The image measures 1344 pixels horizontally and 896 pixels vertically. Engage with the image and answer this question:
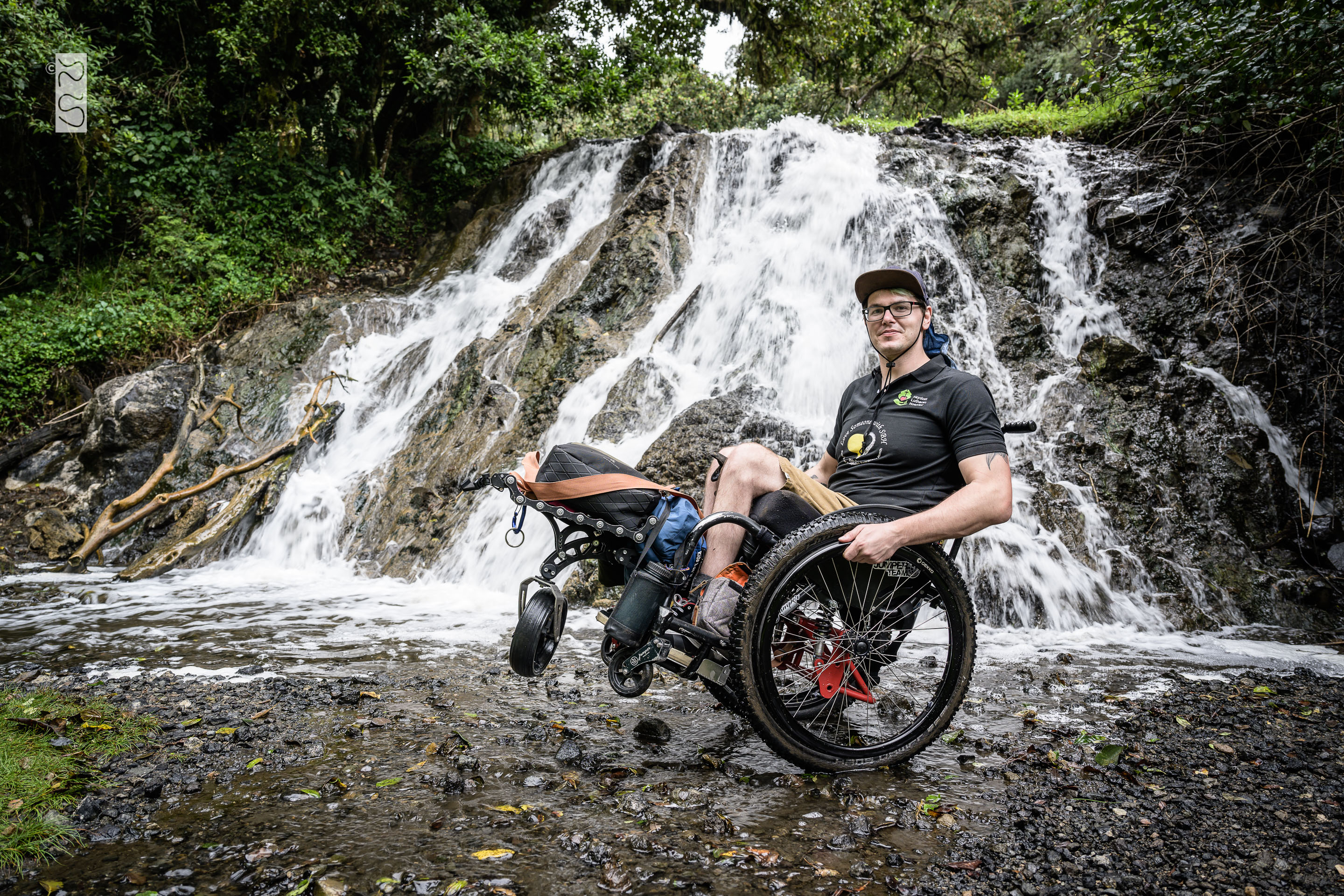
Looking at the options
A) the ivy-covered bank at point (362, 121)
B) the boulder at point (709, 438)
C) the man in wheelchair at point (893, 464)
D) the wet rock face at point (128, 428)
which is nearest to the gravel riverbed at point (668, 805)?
the man in wheelchair at point (893, 464)

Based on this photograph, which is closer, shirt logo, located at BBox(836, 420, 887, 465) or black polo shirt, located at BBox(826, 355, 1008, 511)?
black polo shirt, located at BBox(826, 355, 1008, 511)

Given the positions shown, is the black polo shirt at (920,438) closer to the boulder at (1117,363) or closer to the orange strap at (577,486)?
the orange strap at (577,486)

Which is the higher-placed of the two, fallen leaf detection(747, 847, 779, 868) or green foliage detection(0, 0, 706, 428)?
green foliage detection(0, 0, 706, 428)

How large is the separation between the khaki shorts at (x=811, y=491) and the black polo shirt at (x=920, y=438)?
196mm

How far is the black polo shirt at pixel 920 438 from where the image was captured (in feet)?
9.00

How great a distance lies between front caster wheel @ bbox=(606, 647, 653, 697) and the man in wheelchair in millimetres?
269

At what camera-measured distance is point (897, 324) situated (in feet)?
9.79

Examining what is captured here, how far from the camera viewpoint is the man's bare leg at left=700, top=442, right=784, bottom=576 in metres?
2.66

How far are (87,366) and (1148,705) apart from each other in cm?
1242

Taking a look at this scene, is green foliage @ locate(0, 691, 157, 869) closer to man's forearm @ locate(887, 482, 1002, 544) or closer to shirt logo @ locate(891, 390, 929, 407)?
man's forearm @ locate(887, 482, 1002, 544)

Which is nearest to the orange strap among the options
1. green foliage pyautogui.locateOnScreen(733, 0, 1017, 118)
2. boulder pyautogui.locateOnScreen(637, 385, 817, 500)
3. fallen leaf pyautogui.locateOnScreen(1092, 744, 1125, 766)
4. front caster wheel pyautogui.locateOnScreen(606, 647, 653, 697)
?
front caster wheel pyautogui.locateOnScreen(606, 647, 653, 697)

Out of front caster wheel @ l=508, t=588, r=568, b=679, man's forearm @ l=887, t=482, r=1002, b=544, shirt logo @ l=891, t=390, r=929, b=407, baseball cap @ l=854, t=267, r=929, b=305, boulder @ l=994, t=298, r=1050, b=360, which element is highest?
boulder @ l=994, t=298, r=1050, b=360

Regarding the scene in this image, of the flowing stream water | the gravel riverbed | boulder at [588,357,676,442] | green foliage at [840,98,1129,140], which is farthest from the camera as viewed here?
green foliage at [840,98,1129,140]

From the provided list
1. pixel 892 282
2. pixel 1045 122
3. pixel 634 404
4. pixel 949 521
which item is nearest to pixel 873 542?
pixel 949 521
